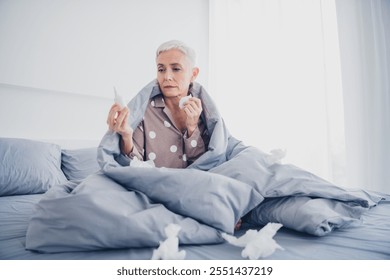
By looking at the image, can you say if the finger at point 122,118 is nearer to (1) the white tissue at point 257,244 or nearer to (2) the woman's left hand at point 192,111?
(2) the woman's left hand at point 192,111

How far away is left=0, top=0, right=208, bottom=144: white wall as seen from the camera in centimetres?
155

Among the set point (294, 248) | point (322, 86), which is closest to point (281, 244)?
point (294, 248)

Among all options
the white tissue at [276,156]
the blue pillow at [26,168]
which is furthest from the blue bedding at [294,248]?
the blue pillow at [26,168]

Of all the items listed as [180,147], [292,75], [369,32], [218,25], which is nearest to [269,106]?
[292,75]

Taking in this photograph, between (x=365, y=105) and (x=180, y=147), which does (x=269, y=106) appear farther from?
(x=180, y=147)

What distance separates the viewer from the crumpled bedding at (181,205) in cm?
49

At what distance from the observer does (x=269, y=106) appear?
2.15 metres

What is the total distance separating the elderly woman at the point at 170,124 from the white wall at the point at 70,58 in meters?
0.94

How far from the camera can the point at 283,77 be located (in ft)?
6.77

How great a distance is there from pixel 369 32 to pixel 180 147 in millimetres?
1624

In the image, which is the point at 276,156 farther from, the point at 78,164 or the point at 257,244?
the point at 78,164

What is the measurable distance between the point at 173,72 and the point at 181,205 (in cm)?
62

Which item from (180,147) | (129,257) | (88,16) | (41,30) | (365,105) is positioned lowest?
(129,257)

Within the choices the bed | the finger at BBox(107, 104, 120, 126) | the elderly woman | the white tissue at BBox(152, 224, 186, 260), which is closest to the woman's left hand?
the elderly woman
